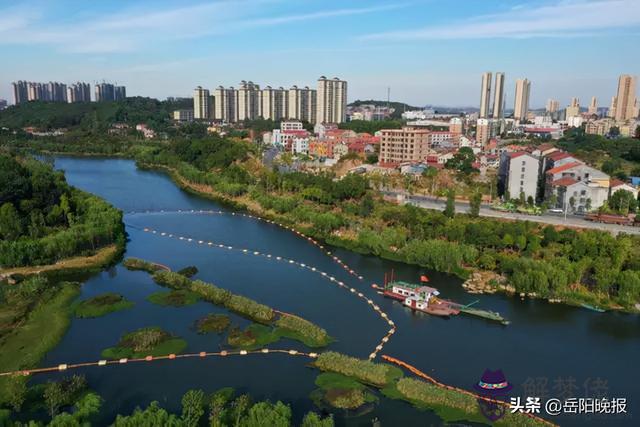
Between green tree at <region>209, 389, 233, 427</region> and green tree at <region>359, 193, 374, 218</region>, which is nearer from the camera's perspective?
green tree at <region>209, 389, 233, 427</region>

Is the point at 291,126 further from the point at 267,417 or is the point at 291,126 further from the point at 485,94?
the point at 267,417

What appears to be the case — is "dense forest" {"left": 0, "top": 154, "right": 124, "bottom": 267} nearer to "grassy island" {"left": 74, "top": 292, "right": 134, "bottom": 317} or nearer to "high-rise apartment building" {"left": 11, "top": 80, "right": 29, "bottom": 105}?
"grassy island" {"left": 74, "top": 292, "right": 134, "bottom": 317}

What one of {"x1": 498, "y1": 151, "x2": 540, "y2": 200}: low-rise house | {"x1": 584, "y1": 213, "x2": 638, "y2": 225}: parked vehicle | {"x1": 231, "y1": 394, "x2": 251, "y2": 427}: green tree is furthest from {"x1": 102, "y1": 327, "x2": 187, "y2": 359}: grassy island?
{"x1": 498, "y1": 151, "x2": 540, "y2": 200}: low-rise house

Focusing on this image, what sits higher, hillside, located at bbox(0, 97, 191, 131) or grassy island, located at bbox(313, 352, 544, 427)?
hillside, located at bbox(0, 97, 191, 131)

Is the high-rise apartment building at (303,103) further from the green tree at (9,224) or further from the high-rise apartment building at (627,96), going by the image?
→ the green tree at (9,224)

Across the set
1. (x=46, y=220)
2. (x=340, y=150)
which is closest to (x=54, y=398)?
(x=46, y=220)

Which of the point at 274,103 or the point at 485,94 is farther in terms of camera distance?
the point at 485,94
